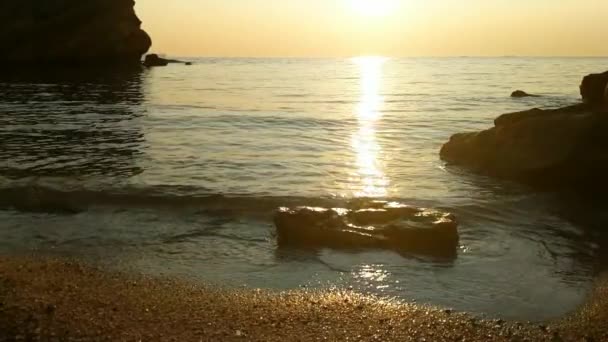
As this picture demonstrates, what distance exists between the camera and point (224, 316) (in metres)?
6.34

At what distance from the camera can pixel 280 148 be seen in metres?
20.3

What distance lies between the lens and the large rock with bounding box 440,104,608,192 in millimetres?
13023

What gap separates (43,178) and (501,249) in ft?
36.3

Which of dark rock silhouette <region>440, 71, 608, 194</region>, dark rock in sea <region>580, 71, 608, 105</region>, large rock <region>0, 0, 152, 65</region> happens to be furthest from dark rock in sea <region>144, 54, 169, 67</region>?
dark rock silhouette <region>440, 71, 608, 194</region>

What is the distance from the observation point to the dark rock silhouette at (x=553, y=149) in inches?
513

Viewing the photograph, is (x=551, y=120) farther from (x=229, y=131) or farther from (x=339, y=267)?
(x=229, y=131)

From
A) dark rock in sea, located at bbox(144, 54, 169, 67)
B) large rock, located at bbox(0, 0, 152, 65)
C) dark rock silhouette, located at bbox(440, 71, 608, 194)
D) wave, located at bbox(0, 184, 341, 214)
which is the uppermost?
large rock, located at bbox(0, 0, 152, 65)

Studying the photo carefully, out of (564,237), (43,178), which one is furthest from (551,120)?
(43,178)

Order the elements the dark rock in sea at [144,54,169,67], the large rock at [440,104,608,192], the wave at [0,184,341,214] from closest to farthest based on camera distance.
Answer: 1. the wave at [0,184,341,214]
2. the large rock at [440,104,608,192]
3. the dark rock in sea at [144,54,169,67]

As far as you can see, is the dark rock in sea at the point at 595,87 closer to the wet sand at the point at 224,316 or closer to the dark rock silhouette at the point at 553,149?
the dark rock silhouette at the point at 553,149

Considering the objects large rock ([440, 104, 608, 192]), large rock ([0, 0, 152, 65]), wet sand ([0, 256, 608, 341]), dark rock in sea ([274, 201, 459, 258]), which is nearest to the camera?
wet sand ([0, 256, 608, 341])

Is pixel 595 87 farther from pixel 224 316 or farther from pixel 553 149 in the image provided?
pixel 224 316

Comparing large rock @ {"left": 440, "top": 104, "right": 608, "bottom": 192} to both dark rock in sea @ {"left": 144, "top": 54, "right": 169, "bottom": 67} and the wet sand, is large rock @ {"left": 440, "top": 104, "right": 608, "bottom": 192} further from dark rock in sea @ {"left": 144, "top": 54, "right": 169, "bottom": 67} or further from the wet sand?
dark rock in sea @ {"left": 144, "top": 54, "right": 169, "bottom": 67}

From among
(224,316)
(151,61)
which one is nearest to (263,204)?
(224,316)
